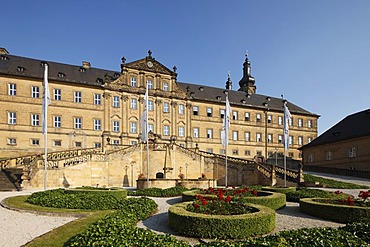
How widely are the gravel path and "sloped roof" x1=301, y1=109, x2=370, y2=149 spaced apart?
126ft

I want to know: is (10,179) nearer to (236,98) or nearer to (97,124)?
(97,124)

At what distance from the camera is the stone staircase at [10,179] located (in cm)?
2328

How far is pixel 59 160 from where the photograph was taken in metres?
27.8

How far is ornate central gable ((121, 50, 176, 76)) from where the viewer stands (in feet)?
144

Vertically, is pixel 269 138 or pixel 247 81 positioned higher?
pixel 247 81

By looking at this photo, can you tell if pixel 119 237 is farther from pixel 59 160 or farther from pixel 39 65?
pixel 39 65

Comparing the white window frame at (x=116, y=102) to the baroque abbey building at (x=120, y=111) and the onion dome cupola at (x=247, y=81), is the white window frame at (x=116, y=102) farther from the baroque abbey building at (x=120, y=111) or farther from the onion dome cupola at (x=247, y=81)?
the onion dome cupola at (x=247, y=81)

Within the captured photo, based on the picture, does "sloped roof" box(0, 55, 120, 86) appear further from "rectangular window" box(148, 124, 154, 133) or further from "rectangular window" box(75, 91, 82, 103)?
"rectangular window" box(148, 124, 154, 133)

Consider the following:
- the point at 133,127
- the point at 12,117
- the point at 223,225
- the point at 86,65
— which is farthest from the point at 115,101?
Result: the point at 223,225

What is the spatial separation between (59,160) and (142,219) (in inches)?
768

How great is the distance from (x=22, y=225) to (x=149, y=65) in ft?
123

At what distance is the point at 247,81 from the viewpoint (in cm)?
6788

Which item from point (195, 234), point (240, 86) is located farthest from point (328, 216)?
point (240, 86)

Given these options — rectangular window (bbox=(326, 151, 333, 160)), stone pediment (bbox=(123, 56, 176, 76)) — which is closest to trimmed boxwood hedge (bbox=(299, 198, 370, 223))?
rectangular window (bbox=(326, 151, 333, 160))
